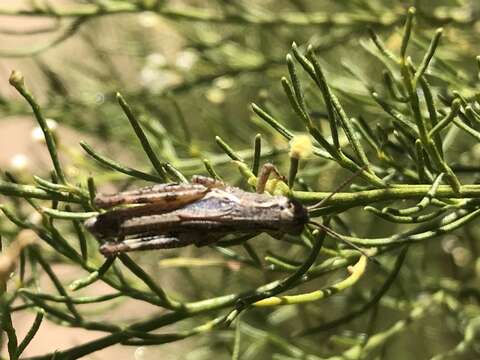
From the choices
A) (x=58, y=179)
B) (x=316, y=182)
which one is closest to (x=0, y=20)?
(x=316, y=182)

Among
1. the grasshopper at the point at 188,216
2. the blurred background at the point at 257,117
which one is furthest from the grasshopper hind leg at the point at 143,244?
the blurred background at the point at 257,117

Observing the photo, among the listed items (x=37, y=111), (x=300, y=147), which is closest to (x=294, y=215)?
(x=300, y=147)

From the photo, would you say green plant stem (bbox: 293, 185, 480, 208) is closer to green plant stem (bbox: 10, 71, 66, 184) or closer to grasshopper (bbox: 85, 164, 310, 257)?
grasshopper (bbox: 85, 164, 310, 257)

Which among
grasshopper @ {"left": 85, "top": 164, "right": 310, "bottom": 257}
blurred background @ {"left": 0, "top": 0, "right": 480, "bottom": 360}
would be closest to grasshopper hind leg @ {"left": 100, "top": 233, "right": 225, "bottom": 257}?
grasshopper @ {"left": 85, "top": 164, "right": 310, "bottom": 257}

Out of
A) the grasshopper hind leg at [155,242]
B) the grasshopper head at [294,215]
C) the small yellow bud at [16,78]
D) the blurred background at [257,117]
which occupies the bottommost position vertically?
the grasshopper head at [294,215]

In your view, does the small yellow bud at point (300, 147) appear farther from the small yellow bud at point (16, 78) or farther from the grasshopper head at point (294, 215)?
the small yellow bud at point (16, 78)

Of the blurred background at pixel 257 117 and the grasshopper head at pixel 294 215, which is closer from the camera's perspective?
the grasshopper head at pixel 294 215

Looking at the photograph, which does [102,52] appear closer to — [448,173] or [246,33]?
[246,33]

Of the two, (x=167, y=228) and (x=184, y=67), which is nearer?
(x=167, y=228)

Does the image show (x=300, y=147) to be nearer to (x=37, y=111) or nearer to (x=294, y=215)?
(x=294, y=215)
